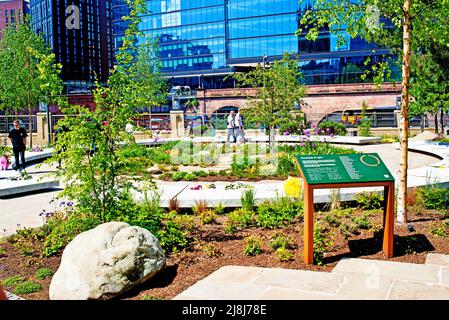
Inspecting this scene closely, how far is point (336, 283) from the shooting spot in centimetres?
601

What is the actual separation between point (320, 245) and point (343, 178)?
1.05 metres

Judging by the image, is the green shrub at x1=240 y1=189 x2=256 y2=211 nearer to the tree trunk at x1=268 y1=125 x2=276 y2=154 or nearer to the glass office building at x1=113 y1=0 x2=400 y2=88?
the tree trunk at x1=268 y1=125 x2=276 y2=154

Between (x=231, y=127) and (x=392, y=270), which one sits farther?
(x=231, y=127)

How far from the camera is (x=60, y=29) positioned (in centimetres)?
11406

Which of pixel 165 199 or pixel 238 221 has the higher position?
pixel 165 199

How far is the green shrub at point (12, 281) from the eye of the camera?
655 centimetres

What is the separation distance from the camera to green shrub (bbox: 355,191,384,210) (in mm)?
10227

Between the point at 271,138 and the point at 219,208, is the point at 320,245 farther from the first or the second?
the point at 271,138

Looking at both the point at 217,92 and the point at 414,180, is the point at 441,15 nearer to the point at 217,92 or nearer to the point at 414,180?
the point at 414,180

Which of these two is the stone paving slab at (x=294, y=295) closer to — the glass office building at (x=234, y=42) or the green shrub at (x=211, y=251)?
the green shrub at (x=211, y=251)

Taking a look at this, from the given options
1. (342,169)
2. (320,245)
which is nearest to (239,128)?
(320,245)

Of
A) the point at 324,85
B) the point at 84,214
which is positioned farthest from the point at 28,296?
the point at 324,85

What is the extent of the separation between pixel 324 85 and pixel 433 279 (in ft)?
179

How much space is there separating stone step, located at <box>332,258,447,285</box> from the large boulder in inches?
90.5
